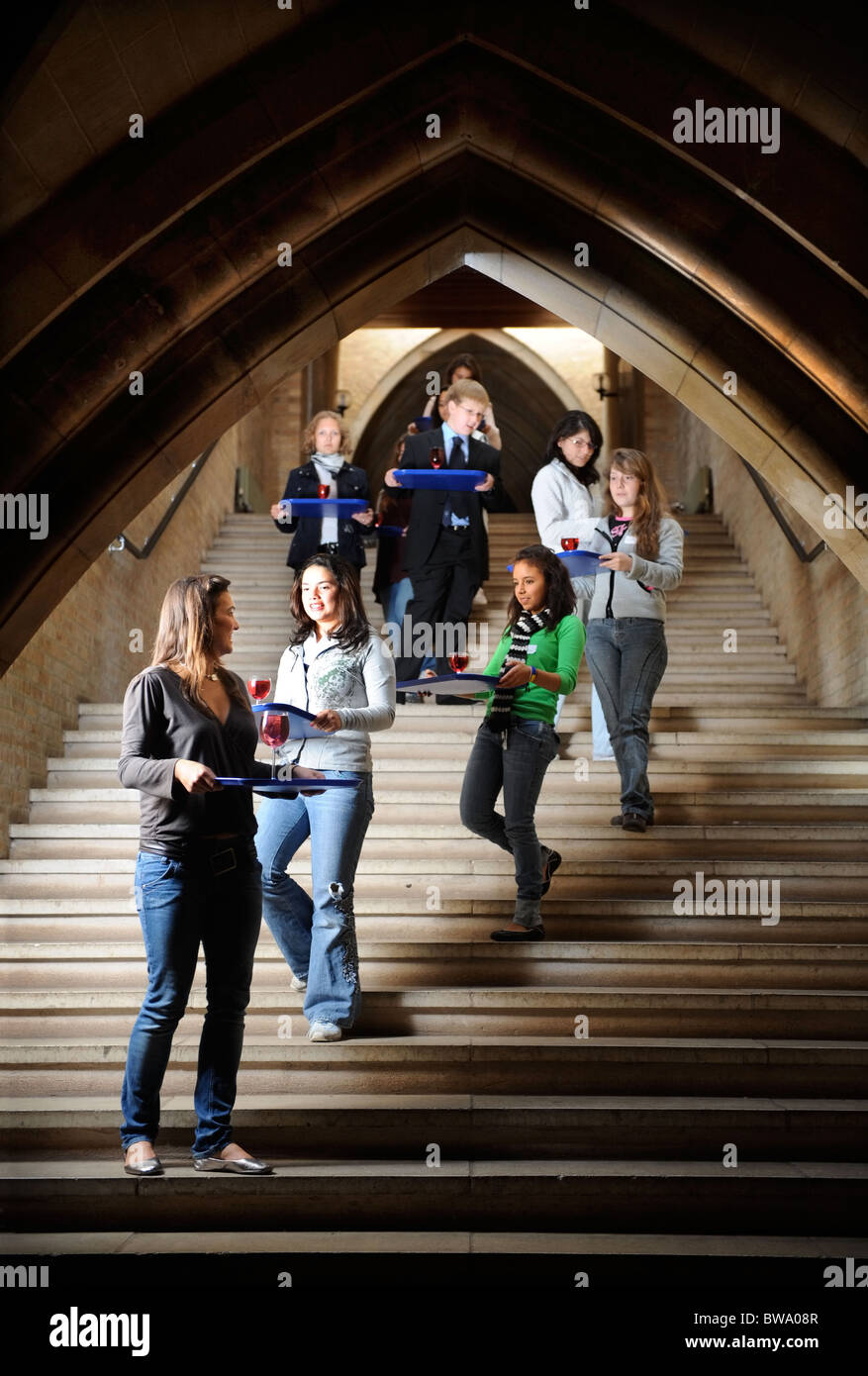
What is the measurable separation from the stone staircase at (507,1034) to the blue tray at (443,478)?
1.11 meters

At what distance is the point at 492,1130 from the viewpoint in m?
3.38

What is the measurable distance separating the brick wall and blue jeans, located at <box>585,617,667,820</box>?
240cm

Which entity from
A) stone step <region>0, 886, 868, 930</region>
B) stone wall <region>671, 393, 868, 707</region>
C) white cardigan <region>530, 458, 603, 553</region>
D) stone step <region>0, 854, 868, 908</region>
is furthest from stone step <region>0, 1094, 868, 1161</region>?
stone wall <region>671, 393, 868, 707</region>

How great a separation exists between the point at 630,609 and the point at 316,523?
2.10m

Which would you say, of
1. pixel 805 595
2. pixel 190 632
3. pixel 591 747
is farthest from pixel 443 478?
pixel 805 595

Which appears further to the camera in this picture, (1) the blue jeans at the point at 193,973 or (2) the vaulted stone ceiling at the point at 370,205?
(2) the vaulted stone ceiling at the point at 370,205

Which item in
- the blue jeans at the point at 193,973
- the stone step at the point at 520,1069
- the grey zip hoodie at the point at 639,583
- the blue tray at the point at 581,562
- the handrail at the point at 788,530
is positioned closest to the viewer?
the blue jeans at the point at 193,973

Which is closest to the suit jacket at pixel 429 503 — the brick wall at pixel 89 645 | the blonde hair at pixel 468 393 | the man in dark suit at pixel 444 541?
the man in dark suit at pixel 444 541

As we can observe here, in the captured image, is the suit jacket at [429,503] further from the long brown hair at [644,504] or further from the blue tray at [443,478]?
the long brown hair at [644,504]

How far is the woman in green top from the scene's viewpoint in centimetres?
429

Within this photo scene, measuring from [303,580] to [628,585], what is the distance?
162 cm

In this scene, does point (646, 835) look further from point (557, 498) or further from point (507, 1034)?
point (557, 498)

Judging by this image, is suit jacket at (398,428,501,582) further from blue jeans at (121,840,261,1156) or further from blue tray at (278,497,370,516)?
blue jeans at (121,840,261,1156)

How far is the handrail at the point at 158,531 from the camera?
747 centimetres
